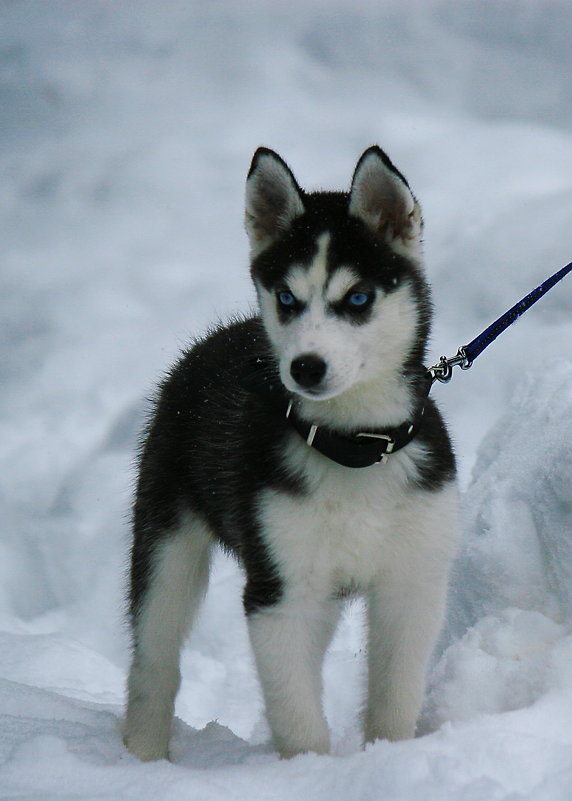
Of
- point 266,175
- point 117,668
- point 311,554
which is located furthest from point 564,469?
point 117,668

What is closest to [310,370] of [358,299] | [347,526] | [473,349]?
[358,299]

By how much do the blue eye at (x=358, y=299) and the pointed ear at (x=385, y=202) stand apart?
323 millimetres

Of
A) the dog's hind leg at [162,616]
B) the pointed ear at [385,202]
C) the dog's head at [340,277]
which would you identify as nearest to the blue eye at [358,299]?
the dog's head at [340,277]

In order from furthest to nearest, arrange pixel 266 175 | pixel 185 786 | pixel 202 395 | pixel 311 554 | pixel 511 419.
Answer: pixel 511 419
pixel 202 395
pixel 266 175
pixel 311 554
pixel 185 786

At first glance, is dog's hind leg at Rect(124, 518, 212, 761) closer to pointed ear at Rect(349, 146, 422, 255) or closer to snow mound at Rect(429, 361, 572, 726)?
snow mound at Rect(429, 361, 572, 726)

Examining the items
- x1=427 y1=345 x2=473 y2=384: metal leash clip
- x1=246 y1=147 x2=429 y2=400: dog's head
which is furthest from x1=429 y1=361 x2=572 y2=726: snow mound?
x1=246 y1=147 x2=429 y2=400: dog's head

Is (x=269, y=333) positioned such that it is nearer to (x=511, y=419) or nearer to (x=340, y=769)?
(x=340, y=769)

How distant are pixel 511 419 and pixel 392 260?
2.55 metres

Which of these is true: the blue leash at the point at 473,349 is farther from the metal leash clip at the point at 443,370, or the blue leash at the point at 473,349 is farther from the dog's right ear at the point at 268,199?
the dog's right ear at the point at 268,199

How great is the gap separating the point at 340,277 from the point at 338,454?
0.60 m

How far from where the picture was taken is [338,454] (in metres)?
3.44

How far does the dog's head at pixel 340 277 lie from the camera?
3.22 meters

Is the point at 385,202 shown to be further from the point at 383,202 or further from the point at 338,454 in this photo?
the point at 338,454

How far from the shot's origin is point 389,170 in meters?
3.43
